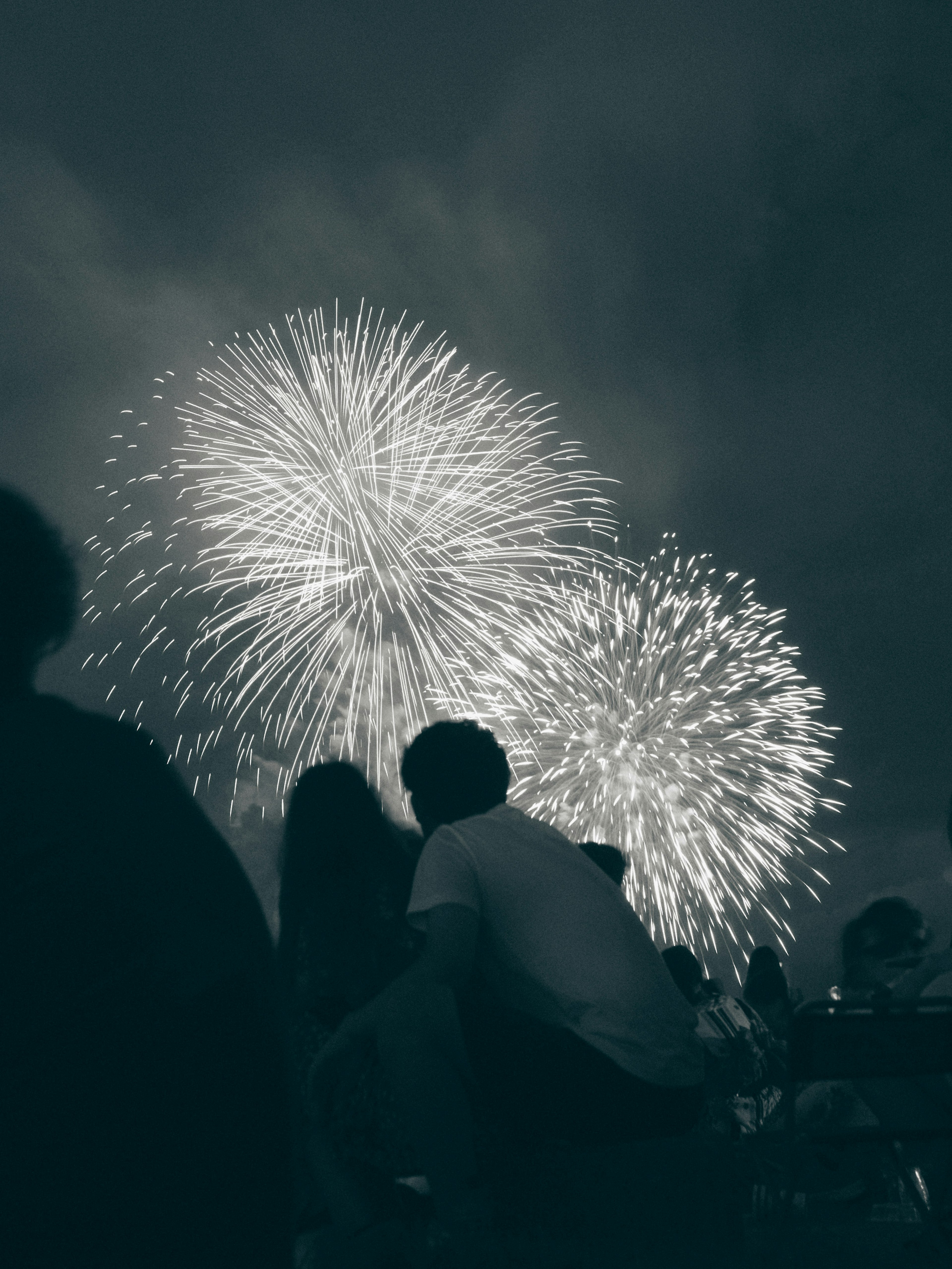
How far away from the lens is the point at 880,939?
6.72 m

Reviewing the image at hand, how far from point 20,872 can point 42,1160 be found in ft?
1.21

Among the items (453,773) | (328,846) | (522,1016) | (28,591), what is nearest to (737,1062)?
(328,846)

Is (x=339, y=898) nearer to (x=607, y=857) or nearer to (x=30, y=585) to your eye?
(x=30, y=585)

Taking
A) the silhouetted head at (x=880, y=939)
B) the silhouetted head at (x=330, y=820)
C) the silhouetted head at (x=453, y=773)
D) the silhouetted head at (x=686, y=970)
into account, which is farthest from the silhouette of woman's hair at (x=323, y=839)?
the silhouetted head at (x=880, y=939)

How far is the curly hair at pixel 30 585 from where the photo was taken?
1916mm

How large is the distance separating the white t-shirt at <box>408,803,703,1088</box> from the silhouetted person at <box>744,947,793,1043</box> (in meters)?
5.87

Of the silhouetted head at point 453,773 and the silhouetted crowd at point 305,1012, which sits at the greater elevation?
the silhouetted head at point 453,773

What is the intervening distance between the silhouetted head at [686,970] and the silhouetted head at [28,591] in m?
5.62

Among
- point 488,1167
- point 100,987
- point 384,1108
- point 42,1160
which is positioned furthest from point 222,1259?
point 384,1108

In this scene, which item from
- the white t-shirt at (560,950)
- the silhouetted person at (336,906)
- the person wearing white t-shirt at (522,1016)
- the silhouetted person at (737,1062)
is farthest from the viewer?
the silhouetted person at (737,1062)

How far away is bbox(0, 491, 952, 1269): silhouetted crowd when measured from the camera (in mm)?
1197

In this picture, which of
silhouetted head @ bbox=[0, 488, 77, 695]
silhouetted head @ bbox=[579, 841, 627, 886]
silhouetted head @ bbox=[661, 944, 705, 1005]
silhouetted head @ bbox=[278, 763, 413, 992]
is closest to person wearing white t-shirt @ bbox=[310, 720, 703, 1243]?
silhouetted head @ bbox=[278, 763, 413, 992]

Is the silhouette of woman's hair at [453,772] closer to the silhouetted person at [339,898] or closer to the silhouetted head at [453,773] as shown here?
the silhouetted head at [453,773]

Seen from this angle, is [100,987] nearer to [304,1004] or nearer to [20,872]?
[20,872]
